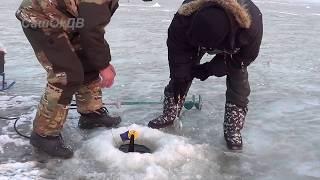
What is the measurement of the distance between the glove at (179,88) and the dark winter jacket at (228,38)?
0.13 m

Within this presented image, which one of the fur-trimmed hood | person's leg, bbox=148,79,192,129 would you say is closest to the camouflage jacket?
the fur-trimmed hood

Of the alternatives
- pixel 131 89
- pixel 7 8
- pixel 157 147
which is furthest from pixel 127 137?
pixel 7 8

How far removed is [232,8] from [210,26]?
0.75 feet

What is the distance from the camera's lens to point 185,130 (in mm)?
3861

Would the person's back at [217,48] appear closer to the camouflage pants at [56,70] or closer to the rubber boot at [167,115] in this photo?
the rubber boot at [167,115]

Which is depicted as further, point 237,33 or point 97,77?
point 97,77

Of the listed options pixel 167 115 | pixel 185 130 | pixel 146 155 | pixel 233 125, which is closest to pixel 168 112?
pixel 167 115

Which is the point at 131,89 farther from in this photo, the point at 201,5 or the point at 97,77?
the point at 201,5

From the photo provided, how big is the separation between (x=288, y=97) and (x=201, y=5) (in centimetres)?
208

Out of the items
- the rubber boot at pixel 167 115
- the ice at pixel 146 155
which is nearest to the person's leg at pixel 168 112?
the rubber boot at pixel 167 115

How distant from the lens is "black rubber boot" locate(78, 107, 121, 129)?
3805mm

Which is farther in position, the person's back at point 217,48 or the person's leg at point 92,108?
the person's leg at point 92,108

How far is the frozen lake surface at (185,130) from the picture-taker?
10.0ft

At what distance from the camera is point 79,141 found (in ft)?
11.6
